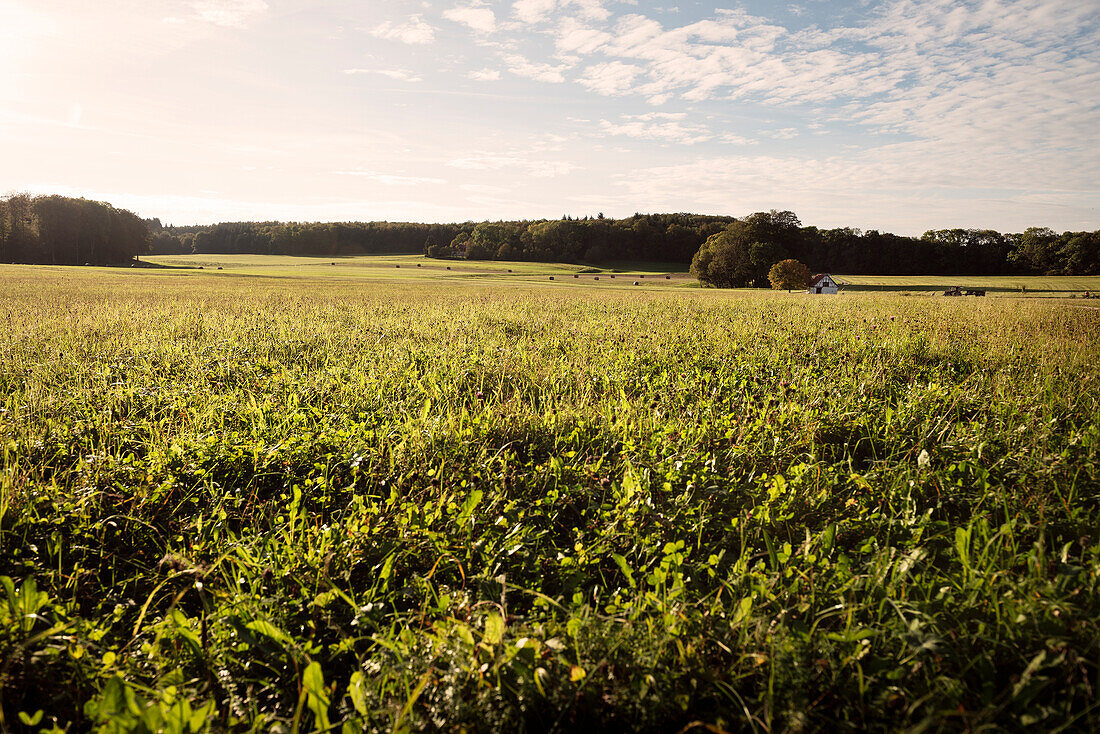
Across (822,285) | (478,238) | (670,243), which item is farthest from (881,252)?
(478,238)

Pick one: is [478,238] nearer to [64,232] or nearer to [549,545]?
[64,232]

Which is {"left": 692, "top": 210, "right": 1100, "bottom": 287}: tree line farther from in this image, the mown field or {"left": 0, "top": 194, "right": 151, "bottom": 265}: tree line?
{"left": 0, "top": 194, "right": 151, "bottom": 265}: tree line

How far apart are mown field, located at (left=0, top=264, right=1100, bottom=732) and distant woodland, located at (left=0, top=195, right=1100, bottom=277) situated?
61.6 metres

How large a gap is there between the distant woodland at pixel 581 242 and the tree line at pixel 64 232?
0.51ft

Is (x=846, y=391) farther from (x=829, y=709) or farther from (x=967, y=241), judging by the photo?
(x=967, y=241)

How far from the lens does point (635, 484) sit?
135 inches

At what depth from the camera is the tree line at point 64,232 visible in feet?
264

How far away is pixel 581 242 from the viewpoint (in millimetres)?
104500

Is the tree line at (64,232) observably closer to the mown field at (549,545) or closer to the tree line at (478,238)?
the tree line at (478,238)

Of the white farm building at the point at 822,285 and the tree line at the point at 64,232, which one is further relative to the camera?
the tree line at the point at 64,232

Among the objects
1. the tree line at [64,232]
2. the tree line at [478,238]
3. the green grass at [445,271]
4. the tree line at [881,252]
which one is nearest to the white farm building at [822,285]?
the tree line at [881,252]

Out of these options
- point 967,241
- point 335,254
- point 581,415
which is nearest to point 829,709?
point 581,415

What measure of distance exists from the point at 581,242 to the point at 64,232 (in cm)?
8641

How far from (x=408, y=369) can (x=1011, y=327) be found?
9.57 meters
